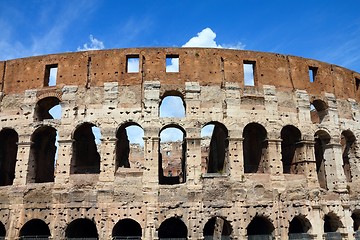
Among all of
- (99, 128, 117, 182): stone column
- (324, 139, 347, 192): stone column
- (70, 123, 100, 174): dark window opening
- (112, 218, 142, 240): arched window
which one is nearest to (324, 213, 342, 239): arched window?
(324, 139, 347, 192): stone column

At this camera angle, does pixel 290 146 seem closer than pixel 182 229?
No

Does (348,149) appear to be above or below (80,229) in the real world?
above

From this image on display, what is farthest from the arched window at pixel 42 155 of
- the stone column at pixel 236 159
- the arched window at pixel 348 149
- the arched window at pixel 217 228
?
the arched window at pixel 348 149

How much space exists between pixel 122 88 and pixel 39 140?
4996 millimetres

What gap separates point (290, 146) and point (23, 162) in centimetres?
1193

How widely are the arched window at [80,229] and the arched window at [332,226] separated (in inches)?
396

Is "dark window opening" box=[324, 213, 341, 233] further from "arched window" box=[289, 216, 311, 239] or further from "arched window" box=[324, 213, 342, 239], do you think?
"arched window" box=[289, 216, 311, 239]

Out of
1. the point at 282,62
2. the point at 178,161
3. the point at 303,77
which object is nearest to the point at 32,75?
the point at 282,62

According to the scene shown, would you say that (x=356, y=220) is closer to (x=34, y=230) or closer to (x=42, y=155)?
(x=34, y=230)

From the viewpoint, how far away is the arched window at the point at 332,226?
14.7m

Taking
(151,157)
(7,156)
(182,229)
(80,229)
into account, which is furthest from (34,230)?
(182,229)

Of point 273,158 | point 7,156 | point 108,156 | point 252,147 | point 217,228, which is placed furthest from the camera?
point 252,147

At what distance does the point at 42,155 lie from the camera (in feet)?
53.9

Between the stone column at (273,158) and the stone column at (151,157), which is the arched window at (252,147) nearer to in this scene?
the stone column at (273,158)
